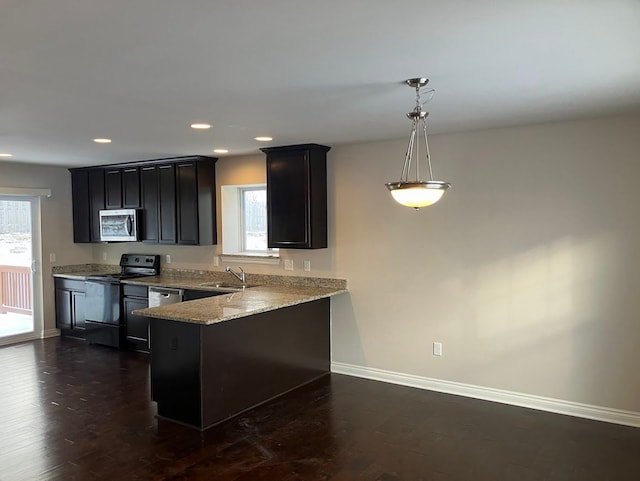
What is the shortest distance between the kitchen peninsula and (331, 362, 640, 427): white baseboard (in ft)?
2.09

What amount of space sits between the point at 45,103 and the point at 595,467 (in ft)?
13.8

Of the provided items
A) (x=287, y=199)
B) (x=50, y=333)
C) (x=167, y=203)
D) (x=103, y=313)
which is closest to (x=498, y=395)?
(x=287, y=199)

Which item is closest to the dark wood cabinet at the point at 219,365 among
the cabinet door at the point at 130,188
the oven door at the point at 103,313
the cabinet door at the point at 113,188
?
the oven door at the point at 103,313

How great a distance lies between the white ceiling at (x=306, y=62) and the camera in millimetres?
1883

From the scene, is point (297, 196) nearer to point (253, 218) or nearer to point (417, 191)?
point (253, 218)

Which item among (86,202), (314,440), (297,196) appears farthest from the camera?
(86,202)

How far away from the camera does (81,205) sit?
7.30m

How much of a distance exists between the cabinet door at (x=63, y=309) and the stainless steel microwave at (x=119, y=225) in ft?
2.97

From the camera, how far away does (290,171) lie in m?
5.24

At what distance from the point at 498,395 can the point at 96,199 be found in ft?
18.8

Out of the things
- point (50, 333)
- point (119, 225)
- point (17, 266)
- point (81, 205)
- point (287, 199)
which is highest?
point (81, 205)

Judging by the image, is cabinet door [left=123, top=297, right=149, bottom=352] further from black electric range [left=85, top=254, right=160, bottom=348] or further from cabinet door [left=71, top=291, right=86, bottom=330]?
cabinet door [left=71, top=291, right=86, bottom=330]

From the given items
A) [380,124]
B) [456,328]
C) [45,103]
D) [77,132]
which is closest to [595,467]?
[456,328]

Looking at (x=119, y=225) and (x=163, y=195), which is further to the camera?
(x=119, y=225)
